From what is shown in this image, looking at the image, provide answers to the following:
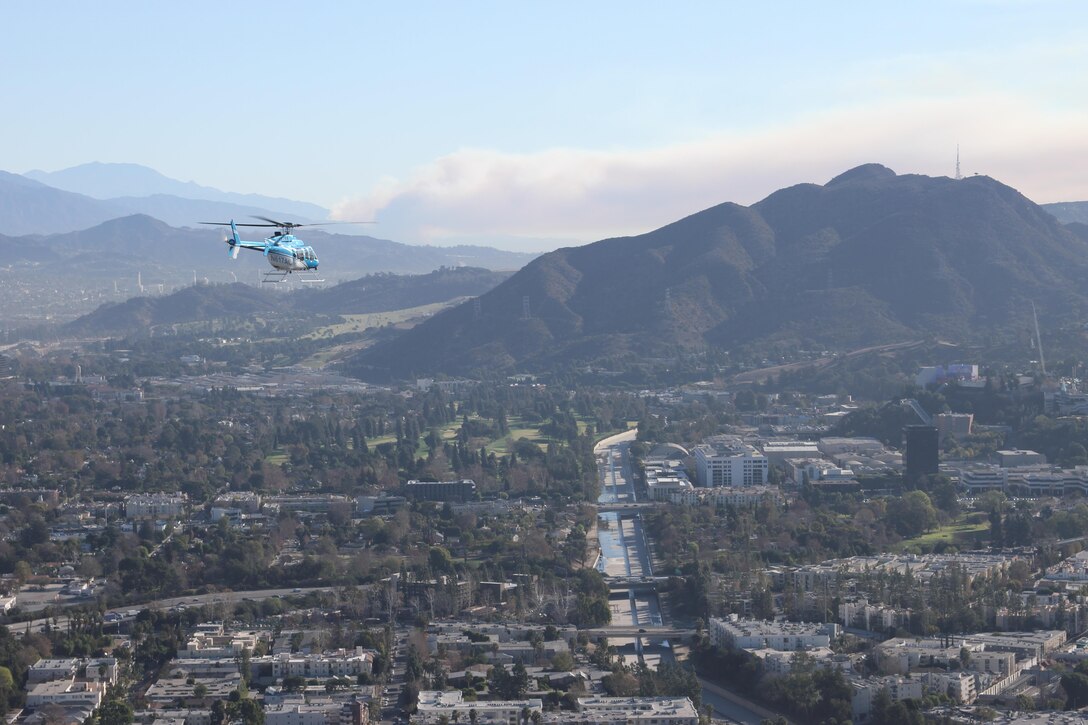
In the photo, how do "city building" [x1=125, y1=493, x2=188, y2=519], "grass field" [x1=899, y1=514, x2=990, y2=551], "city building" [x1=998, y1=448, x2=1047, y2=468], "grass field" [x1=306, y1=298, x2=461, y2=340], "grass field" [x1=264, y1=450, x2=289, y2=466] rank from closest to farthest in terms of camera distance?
"grass field" [x1=899, y1=514, x2=990, y2=551] → "city building" [x1=125, y1=493, x2=188, y2=519] → "city building" [x1=998, y1=448, x2=1047, y2=468] → "grass field" [x1=264, y1=450, x2=289, y2=466] → "grass field" [x1=306, y1=298, x2=461, y2=340]

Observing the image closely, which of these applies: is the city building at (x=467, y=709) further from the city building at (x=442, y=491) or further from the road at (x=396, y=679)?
the city building at (x=442, y=491)

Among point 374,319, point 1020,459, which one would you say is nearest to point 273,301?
point 374,319

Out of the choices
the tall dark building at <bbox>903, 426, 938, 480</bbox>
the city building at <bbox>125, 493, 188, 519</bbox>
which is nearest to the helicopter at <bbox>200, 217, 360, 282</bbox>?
the city building at <bbox>125, 493, 188, 519</bbox>

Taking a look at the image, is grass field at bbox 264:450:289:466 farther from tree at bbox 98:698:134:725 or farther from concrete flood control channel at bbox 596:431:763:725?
tree at bbox 98:698:134:725

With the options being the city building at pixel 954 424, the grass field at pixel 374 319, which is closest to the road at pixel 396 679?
the city building at pixel 954 424

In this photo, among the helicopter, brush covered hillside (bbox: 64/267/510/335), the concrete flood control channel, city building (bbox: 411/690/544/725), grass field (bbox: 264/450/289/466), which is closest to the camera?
city building (bbox: 411/690/544/725)

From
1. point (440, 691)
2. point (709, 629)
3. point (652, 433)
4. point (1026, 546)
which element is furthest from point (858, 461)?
point (440, 691)

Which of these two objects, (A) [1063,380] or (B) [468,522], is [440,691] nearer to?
(B) [468,522]
